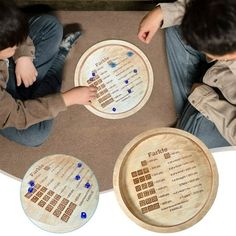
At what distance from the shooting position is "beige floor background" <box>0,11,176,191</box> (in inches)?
41.6

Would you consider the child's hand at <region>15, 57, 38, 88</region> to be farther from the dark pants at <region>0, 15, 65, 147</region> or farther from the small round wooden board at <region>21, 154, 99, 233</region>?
the small round wooden board at <region>21, 154, 99, 233</region>

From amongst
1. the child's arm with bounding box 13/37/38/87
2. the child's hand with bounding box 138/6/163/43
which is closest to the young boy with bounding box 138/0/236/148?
the child's hand with bounding box 138/6/163/43

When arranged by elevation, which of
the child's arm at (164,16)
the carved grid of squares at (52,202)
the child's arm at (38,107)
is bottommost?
the carved grid of squares at (52,202)

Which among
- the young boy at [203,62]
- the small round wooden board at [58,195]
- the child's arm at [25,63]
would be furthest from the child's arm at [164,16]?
the small round wooden board at [58,195]

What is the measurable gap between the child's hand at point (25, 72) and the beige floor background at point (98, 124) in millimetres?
128

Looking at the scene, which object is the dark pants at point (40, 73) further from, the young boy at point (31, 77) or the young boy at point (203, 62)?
the young boy at point (203, 62)

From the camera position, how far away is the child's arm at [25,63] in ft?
3.08

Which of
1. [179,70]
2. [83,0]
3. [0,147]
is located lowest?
[0,147]

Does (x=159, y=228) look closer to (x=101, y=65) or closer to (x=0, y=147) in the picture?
(x=101, y=65)

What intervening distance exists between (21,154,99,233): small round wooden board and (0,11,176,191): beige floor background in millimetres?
266

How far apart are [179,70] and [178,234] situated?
0.40m

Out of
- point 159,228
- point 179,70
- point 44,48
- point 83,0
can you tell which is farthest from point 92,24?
point 159,228

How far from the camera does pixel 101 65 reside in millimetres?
894

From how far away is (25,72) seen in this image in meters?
0.96
